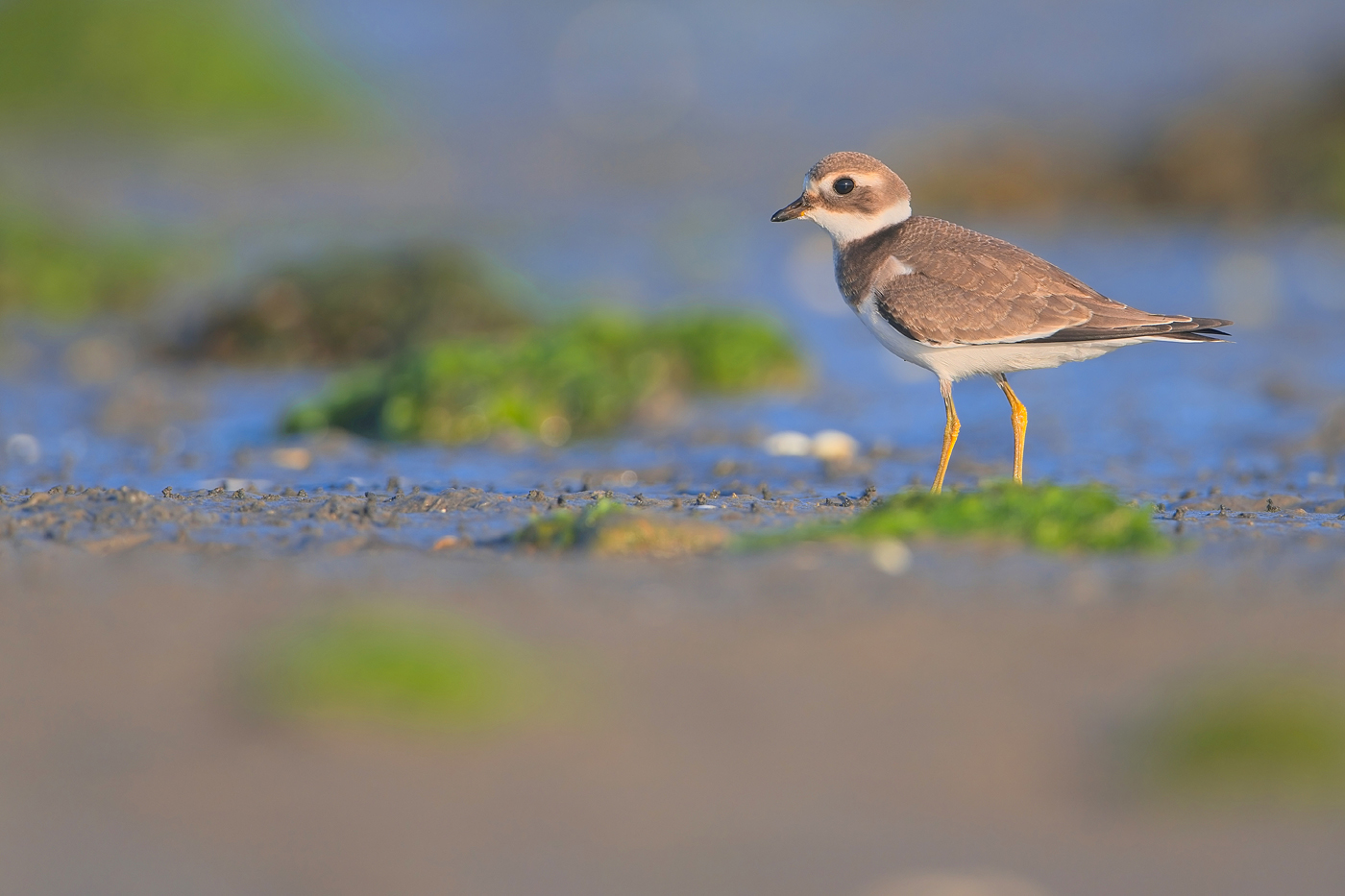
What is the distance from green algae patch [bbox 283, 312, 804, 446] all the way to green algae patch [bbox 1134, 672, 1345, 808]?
7151 mm

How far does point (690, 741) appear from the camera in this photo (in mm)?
4332

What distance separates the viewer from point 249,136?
2825 centimetres

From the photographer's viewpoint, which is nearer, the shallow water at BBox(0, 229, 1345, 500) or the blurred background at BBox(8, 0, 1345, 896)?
the blurred background at BBox(8, 0, 1345, 896)

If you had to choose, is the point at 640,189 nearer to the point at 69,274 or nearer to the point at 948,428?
the point at 69,274

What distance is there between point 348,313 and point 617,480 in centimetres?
576

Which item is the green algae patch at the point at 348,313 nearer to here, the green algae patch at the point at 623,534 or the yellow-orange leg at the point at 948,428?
the yellow-orange leg at the point at 948,428

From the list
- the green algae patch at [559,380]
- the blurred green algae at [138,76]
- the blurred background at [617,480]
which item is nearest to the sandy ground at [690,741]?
the blurred background at [617,480]

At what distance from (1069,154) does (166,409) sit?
51.8 ft

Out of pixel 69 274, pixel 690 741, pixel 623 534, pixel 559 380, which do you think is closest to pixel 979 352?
pixel 623 534

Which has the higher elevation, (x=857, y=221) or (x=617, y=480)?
(x=857, y=221)

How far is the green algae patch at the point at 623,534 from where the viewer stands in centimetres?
627

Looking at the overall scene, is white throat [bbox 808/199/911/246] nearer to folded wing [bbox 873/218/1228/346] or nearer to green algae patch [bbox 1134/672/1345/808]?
folded wing [bbox 873/218/1228/346]

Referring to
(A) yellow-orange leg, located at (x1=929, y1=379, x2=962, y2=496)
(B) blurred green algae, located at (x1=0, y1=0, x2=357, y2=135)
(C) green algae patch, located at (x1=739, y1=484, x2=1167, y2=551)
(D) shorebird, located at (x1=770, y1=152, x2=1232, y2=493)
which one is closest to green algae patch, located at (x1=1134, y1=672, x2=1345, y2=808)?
(C) green algae patch, located at (x1=739, y1=484, x2=1167, y2=551)

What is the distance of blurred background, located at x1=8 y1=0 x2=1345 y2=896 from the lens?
3986 mm
